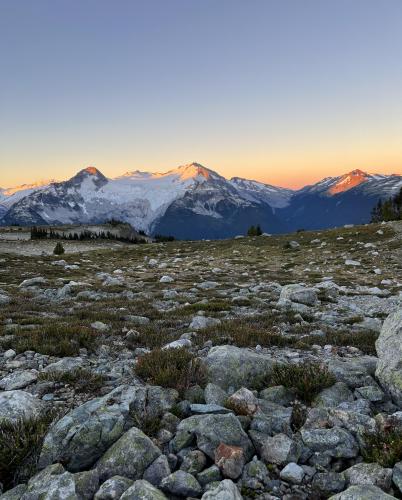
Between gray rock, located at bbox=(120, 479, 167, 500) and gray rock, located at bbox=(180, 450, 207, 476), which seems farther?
gray rock, located at bbox=(180, 450, 207, 476)

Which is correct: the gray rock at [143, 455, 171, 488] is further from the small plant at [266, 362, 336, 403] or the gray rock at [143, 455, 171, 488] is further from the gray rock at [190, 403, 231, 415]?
the small plant at [266, 362, 336, 403]

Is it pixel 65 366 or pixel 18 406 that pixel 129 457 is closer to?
pixel 18 406

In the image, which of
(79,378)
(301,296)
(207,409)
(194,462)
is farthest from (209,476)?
(301,296)

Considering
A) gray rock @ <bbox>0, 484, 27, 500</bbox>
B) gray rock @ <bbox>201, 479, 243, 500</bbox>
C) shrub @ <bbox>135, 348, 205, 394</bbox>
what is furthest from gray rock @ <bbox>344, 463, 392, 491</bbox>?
gray rock @ <bbox>0, 484, 27, 500</bbox>

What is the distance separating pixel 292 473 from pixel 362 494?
0.84 meters

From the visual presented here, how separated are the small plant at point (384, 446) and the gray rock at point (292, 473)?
864 mm

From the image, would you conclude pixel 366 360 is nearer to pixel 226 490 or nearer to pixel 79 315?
pixel 226 490

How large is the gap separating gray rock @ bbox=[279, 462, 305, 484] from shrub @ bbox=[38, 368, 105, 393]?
3.59 m

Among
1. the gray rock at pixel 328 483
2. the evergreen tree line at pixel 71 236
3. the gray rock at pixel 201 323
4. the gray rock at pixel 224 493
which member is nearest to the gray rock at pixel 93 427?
the gray rock at pixel 224 493

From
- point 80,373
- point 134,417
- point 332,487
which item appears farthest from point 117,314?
point 332,487

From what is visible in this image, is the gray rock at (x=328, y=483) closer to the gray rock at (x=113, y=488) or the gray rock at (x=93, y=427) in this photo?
the gray rock at (x=113, y=488)

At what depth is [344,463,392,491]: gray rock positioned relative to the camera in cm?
405

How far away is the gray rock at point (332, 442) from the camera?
4582 millimetres

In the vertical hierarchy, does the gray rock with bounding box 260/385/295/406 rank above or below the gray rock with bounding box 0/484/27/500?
below
